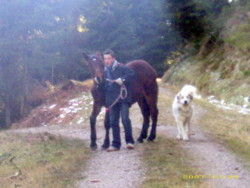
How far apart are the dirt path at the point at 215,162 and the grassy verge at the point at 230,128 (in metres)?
0.27

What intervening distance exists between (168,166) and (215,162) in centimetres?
98

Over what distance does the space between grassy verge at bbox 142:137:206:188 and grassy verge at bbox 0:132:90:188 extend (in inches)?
49.0

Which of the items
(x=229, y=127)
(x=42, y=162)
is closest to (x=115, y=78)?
(x=42, y=162)

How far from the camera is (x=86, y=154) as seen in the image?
414 inches

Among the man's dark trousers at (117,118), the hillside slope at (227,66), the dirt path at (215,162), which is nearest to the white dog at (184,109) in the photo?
the dirt path at (215,162)

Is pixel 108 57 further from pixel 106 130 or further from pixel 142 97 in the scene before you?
pixel 142 97

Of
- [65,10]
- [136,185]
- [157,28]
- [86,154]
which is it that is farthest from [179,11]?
[136,185]

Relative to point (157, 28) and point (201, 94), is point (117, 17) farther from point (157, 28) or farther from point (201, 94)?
point (201, 94)

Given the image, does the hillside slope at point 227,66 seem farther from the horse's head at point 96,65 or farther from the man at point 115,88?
the horse's head at point 96,65

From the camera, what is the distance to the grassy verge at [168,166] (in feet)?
24.6

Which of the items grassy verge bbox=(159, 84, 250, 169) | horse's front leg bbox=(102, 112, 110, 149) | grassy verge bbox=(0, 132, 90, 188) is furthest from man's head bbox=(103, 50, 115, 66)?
grassy verge bbox=(159, 84, 250, 169)

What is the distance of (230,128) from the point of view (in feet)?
47.4

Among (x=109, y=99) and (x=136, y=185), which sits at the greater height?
(x=109, y=99)

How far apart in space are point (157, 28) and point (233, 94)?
1376cm
